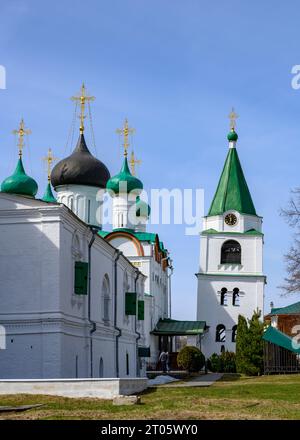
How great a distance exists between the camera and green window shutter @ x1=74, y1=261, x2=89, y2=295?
78.9 ft

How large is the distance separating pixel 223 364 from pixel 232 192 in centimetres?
1351

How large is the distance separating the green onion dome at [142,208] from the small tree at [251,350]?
13.7 m

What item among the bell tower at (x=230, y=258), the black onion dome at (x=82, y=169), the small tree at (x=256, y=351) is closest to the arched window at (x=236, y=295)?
the bell tower at (x=230, y=258)

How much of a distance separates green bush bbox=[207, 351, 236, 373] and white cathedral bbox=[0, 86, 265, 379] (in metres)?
3.94

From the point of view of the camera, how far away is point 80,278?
2414 centimetres

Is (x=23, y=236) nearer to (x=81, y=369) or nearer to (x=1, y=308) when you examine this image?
→ (x=1, y=308)

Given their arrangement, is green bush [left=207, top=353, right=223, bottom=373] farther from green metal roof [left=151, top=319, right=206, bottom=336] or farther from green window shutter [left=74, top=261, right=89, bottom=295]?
green window shutter [left=74, top=261, right=89, bottom=295]

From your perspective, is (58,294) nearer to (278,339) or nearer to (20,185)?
(20,185)

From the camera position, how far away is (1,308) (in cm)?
2273

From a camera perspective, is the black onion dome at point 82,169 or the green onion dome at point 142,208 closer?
the black onion dome at point 82,169

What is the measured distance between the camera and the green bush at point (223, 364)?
41000 mm

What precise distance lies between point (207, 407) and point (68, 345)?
9.23m

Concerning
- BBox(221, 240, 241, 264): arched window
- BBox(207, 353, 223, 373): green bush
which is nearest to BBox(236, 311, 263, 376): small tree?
BBox(207, 353, 223, 373): green bush

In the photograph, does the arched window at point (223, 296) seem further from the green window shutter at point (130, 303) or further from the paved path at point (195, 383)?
the paved path at point (195, 383)
